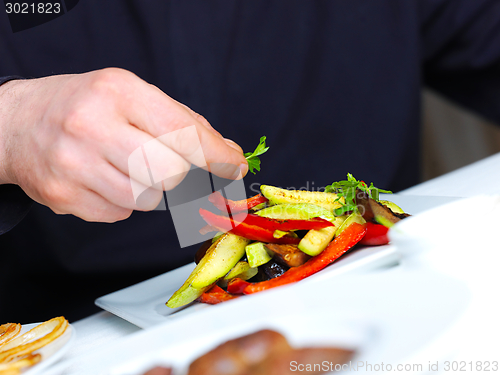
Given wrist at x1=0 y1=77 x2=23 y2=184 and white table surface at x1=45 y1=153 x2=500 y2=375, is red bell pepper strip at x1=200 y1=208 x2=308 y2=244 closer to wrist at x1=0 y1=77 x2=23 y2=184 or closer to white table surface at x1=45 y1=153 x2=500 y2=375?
white table surface at x1=45 y1=153 x2=500 y2=375

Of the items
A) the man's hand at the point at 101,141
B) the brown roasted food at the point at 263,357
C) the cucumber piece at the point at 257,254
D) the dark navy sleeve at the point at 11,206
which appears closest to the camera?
the brown roasted food at the point at 263,357

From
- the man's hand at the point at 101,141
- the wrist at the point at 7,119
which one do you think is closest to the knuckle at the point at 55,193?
the man's hand at the point at 101,141

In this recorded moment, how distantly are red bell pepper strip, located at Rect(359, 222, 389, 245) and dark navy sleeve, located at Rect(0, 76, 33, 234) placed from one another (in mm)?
656

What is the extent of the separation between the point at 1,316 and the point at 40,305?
0.31 ft

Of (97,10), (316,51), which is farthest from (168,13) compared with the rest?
(316,51)

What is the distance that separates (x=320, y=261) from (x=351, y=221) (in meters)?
0.09

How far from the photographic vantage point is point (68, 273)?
113cm

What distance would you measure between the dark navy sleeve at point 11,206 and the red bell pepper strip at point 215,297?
0.45 m

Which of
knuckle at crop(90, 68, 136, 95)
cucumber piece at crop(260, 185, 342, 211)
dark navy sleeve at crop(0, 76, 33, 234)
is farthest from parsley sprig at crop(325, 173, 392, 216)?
dark navy sleeve at crop(0, 76, 33, 234)

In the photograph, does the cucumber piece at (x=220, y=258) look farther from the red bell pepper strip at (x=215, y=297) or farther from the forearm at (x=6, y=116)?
the forearm at (x=6, y=116)

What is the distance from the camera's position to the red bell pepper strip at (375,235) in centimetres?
56

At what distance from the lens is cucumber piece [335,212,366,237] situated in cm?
61

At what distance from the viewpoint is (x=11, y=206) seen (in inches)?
31.6

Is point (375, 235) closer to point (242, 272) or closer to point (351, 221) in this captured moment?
point (351, 221)
